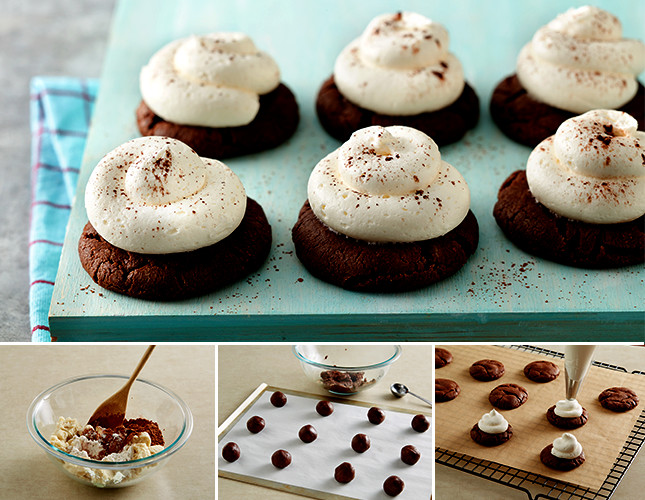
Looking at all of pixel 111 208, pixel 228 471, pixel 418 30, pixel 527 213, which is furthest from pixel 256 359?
pixel 418 30

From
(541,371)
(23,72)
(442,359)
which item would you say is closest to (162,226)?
(442,359)

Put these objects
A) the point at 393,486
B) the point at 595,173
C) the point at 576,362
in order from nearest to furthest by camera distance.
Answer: the point at 393,486 < the point at 576,362 < the point at 595,173

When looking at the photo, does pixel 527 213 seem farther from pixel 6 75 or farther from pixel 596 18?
pixel 6 75

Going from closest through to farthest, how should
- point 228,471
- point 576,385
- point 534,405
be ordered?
point 228,471 < point 576,385 < point 534,405

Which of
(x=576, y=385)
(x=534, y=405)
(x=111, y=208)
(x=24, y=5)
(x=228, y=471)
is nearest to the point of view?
(x=228, y=471)

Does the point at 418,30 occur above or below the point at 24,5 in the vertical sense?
above

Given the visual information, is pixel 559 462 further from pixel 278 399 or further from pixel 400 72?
pixel 400 72

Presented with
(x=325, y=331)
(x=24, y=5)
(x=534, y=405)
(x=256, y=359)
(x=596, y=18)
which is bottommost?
(x=24, y=5)
